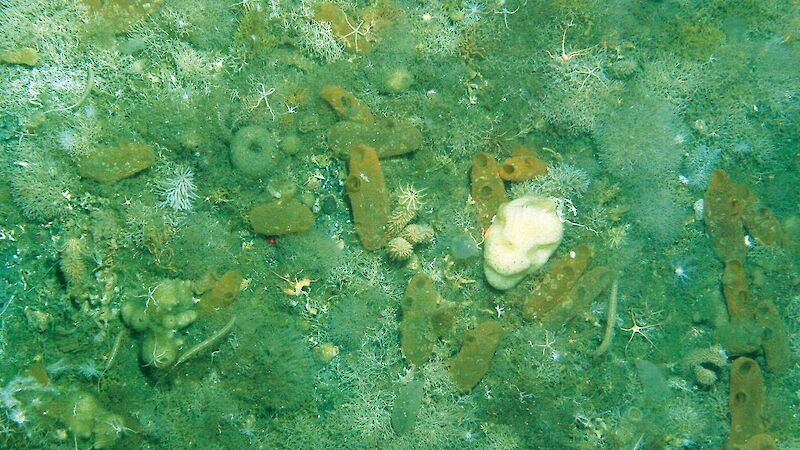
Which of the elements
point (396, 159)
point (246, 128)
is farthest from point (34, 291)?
point (396, 159)

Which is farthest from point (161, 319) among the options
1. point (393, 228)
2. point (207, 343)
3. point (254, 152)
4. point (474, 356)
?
point (474, 356)

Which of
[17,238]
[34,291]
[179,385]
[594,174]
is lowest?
[179,385]

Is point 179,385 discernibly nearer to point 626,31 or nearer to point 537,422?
point 537,422

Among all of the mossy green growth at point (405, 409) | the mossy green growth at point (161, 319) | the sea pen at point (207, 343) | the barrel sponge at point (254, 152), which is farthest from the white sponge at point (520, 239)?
the mossy green growth at point (161, 319)

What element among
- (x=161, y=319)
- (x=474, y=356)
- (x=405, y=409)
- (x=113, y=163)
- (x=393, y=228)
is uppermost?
(x=113, y=163)

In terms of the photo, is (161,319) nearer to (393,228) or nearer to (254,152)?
(254,152)

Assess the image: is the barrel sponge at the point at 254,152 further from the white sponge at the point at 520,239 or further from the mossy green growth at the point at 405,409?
the mossy green growth at the point at 405,409
